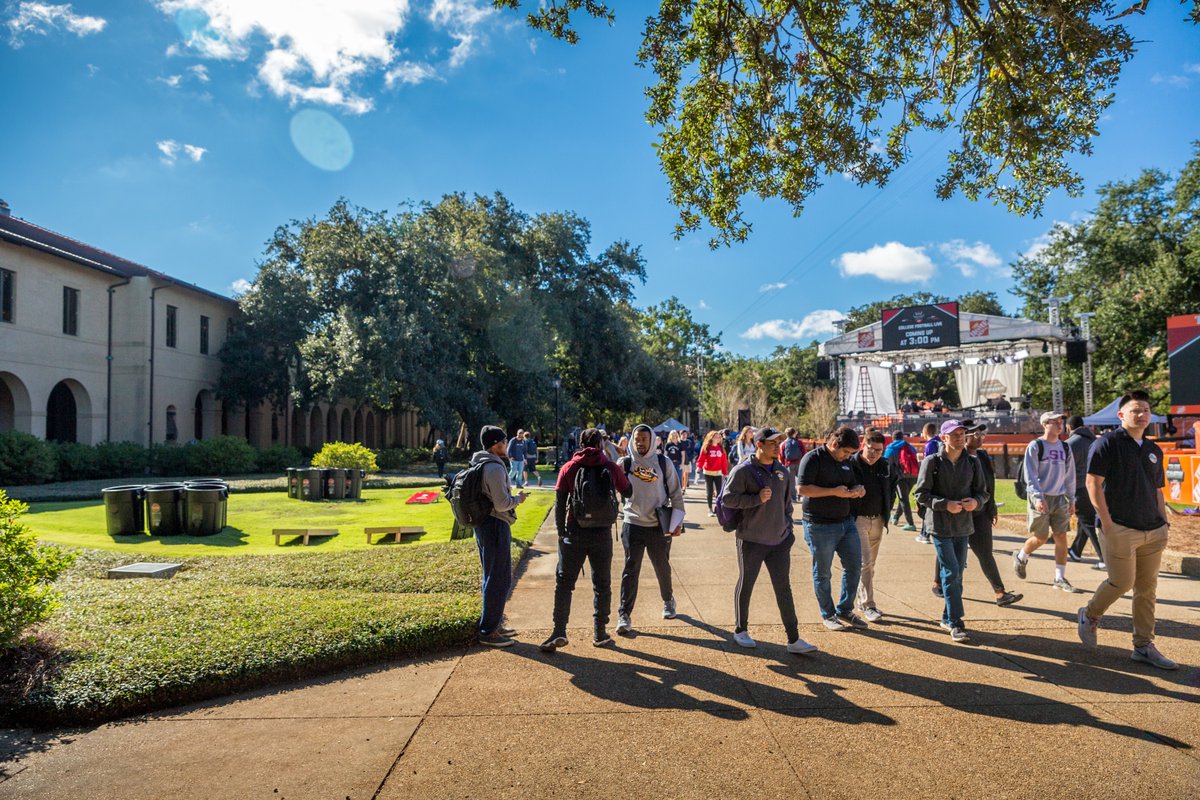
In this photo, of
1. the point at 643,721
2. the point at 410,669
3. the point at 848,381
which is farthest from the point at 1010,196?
the point at 848,381

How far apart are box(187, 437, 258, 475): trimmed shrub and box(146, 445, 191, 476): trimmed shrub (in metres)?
0.19

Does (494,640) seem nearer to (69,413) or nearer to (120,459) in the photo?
(120,459)

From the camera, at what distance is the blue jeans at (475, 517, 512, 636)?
5.67 m

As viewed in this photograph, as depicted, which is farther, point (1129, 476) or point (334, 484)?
point (334, 484)

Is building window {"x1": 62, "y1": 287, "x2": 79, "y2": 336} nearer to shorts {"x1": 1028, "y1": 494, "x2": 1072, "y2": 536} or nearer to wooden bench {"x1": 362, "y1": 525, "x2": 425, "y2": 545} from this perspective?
wooden bench {"x1": 362, "y1": 525, "x2": 425, "y2": 545}

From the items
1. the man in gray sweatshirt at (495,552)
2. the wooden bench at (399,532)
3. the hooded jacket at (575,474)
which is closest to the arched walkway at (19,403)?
the wooden bench at (399,532)

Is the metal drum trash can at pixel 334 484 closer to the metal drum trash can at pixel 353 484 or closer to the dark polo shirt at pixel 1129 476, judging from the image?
the metal drum trash can at pixel 353 484

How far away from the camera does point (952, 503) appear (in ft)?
18.8

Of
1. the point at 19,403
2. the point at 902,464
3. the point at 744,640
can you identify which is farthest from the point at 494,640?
the point at 19,403

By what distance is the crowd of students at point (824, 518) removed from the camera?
5043 millimetres

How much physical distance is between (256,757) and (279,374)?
34.7 meters

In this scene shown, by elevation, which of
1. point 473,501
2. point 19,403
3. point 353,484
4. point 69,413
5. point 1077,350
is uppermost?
point 1077,350

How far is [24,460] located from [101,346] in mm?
10715

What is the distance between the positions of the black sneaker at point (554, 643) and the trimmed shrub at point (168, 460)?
24.8 m
